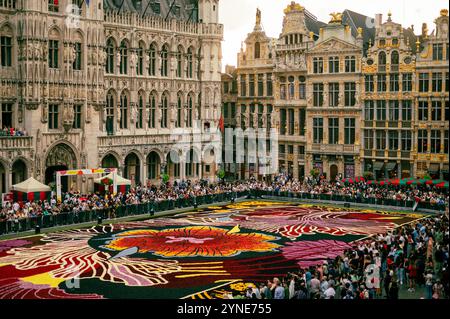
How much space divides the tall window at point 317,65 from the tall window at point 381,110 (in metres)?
7.43

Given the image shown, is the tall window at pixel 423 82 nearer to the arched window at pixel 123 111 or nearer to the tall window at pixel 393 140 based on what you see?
the tall window at pixel 393 140

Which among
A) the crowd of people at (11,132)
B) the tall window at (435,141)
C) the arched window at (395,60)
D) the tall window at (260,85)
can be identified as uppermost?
the arched window at (395,60)

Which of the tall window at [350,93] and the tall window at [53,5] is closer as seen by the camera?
the tall window at [53,5]

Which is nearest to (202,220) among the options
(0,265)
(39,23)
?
(0,265)

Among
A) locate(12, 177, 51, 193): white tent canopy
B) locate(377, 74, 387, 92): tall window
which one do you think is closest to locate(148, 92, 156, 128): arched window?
locate(12, 177, 51, 193): white tent canopy

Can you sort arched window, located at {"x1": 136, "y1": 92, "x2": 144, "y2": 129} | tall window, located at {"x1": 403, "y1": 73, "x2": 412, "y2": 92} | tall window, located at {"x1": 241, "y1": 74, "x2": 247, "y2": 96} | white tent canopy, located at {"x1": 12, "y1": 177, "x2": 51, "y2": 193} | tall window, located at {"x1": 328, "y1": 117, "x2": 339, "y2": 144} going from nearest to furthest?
white tent canopy, located at {"x1": 12, "y1": 177, "x2": 51, "y2": 193} → tall window, located at {"x1": 403, "y1": 73, "x2": 412, "y2": 92} → arched window, located at {"x1": 136, "y1": 92, "x2": 144, "y2": 129} → tall window, located at {"x1": 328, "y1": 117, "x2": 339, "y2": 144} → tall window, located at {"x1": 241, "y1": 74, "x2": 247, "y2": 96}

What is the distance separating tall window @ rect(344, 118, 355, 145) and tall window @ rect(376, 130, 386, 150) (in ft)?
8.59

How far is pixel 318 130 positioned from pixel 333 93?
13.0ft

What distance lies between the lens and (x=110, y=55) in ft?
201

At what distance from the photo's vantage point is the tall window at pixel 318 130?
67.7 metres

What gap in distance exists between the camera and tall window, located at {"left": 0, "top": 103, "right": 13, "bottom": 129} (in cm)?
5334

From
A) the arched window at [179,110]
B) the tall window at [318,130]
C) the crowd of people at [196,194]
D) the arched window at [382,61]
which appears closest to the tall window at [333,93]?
the tall window at [318,130]

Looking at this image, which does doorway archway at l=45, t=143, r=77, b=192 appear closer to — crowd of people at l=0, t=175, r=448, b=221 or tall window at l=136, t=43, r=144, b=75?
crowd of people at l=0, t=175, r=448, b=221
